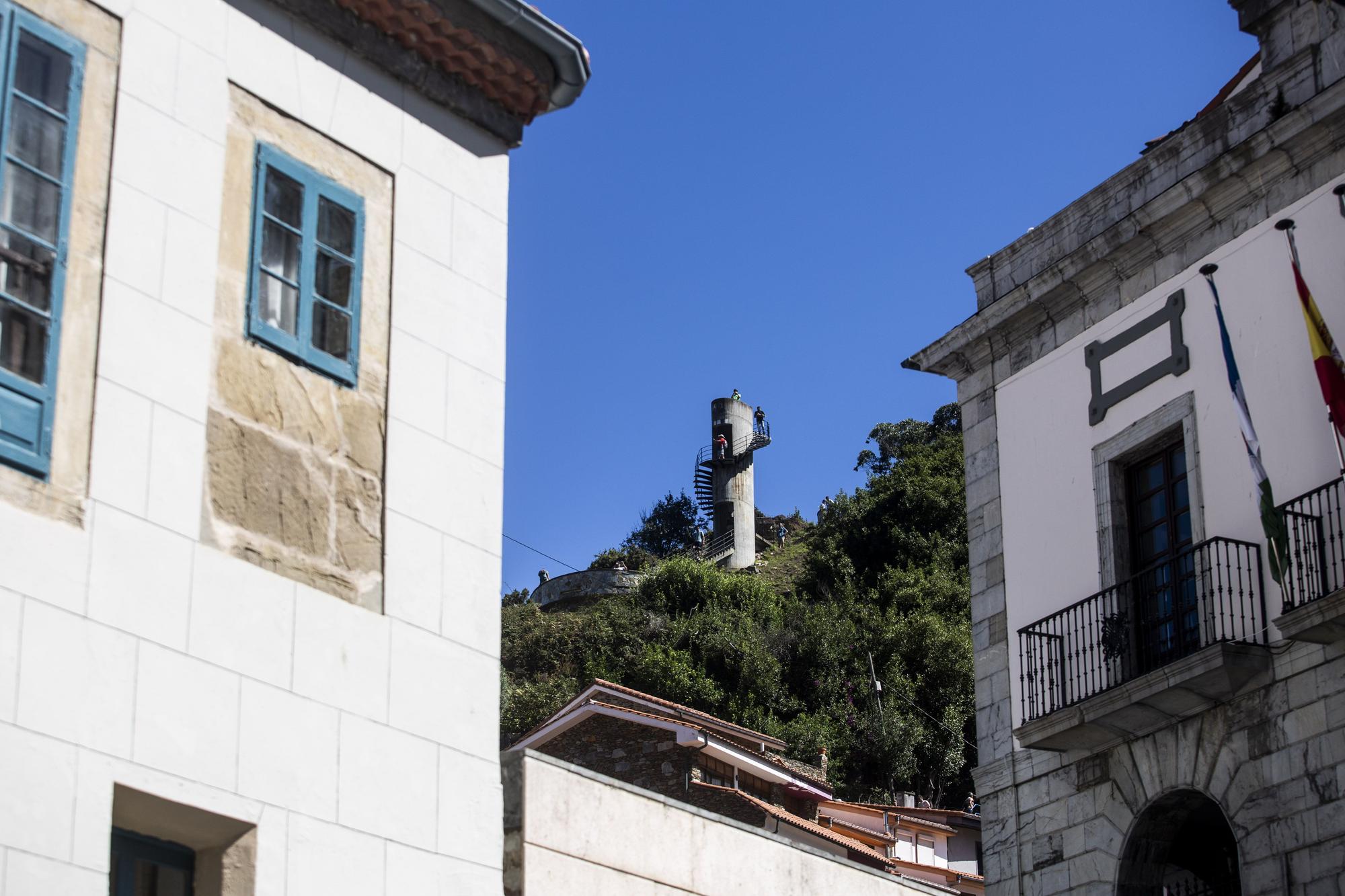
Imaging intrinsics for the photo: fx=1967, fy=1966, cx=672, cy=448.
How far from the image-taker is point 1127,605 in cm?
1595

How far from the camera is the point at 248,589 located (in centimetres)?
804

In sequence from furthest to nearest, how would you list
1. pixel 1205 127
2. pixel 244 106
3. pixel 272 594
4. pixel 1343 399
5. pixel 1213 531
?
1. pixel 1205 127
2. pixel 1213 531
3. pixel 1343 399
4. pixel 244 106
5. pixel 272 594

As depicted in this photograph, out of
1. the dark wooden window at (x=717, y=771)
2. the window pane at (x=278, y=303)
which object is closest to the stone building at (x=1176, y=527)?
the window pane at (x=278, y=303)

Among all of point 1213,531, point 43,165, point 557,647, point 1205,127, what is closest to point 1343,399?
point 1213,531

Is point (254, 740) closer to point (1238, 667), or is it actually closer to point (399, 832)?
point (399, 832)

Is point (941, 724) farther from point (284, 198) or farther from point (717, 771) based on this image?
point (284, 198)

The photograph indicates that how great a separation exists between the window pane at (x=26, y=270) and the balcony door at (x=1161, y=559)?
392 inches

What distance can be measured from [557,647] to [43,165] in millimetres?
51201

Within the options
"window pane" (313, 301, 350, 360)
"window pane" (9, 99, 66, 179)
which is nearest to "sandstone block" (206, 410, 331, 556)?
"window pane" (313, 301, 350, 360)

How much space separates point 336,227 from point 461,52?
1.43m

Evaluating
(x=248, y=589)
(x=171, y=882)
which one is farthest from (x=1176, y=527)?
(x=171, y=882)

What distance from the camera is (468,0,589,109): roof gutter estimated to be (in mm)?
9930

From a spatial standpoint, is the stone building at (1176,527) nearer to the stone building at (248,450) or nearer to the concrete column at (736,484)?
the stone building at (248,450)

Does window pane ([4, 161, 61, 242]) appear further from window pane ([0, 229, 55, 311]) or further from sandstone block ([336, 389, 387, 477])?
sandstone block ([336, 389, 387, 477])
